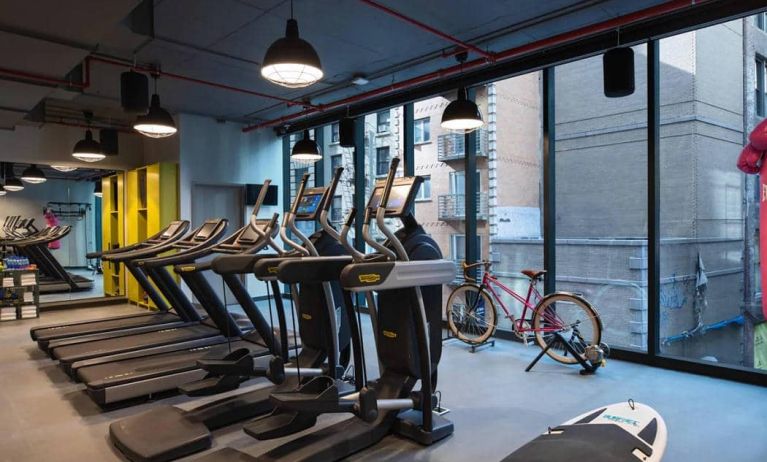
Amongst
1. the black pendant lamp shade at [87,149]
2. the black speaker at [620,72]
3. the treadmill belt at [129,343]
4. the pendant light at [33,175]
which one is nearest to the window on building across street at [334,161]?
the black pendant lamp shade at [87,149]

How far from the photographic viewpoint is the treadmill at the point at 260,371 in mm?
2838

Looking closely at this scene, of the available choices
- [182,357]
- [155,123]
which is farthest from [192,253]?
[155,123]

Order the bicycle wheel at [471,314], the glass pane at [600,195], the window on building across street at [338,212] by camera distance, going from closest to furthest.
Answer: the bicycle wheel at [471,314], the glass pane at [600,195], the window on building across street at [338,212]

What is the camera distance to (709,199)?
16.8 ft

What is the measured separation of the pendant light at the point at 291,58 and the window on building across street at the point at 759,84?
4.49 metres

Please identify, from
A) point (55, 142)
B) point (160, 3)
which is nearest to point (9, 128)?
point (55, 142)

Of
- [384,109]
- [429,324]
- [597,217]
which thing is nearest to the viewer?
[429,324]

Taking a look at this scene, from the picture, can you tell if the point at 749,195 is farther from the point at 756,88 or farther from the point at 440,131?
the point at 440,131

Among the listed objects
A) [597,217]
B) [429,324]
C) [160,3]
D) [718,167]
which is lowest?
[429,324]

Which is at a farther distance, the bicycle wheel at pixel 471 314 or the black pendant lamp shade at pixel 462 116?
the bicycle wheel at pixel 471 314

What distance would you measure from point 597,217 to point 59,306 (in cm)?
823

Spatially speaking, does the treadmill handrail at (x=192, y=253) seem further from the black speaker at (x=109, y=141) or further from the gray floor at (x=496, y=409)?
the black speaker at (x=109, y=141)

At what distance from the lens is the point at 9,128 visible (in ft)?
22.4

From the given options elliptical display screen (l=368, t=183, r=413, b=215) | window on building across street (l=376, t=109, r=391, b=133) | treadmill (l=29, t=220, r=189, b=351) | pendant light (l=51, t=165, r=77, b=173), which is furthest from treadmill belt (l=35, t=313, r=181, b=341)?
window on building across street (l=376, t=109, r=391, b=133)
